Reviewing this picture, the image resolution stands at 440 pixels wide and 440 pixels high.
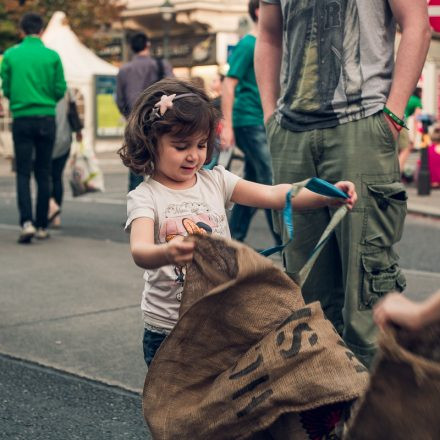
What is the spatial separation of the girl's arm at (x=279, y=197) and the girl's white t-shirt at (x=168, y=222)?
11cm

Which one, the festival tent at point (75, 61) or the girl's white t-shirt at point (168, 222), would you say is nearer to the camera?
the girl's white t-shirt at point (168, 222)

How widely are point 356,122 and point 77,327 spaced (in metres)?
2.65

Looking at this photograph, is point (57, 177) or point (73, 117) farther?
point (57, 177)

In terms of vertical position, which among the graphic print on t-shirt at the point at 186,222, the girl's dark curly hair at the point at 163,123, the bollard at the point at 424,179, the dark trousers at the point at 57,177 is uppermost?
the girl's dark curly hair at the point at 163,123

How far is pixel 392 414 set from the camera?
196 centimetres

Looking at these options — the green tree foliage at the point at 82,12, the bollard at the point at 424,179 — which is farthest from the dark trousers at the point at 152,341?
the green tree foliage at the point at 82,12

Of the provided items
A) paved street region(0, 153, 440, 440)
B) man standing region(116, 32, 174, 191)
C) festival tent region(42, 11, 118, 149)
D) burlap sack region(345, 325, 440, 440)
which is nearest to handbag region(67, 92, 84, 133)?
man standing region(116, 32, 174, 191)

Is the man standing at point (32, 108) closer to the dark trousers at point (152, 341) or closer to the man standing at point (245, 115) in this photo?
the man standing at point (245, 115)

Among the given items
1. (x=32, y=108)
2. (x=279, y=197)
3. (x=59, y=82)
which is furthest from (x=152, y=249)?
(x=59, y=82)

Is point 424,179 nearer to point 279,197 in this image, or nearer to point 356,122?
point 356,122

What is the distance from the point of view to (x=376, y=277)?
354 cm

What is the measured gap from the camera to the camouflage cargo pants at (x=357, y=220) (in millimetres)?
3545

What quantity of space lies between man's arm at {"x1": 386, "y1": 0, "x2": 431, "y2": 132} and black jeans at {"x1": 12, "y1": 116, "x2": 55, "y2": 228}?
5.95 meters

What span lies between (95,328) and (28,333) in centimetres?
37
